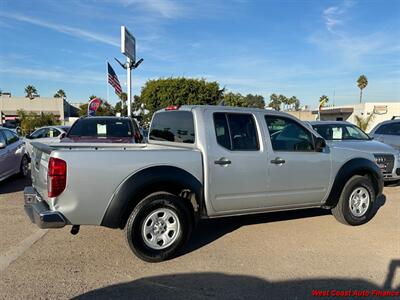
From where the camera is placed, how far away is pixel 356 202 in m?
5.92

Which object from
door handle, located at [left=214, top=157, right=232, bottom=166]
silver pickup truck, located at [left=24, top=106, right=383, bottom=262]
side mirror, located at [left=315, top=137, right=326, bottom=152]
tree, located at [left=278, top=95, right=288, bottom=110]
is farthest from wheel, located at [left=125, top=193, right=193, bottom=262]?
tree, located at [left=278, top=95, right=288, bottom=110]

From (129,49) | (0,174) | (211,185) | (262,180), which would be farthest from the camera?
(129,49)

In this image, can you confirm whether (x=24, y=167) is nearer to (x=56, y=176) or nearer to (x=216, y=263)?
(x=56, y=176)

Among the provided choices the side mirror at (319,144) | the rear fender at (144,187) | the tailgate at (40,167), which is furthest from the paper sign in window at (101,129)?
the side mirror at (319,144)

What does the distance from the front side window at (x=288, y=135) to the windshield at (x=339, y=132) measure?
4.46m

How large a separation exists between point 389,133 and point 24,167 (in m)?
10.6

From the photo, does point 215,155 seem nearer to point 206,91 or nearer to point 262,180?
point 262,180

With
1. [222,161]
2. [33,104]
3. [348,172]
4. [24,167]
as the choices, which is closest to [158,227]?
[222,161]

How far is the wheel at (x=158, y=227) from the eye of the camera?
4.27m

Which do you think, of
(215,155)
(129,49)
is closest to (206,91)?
(129,49)

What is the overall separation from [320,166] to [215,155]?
5.80 ft

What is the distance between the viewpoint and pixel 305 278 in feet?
13.1

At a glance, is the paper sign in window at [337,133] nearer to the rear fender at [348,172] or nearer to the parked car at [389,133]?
the parked car at [389,133]

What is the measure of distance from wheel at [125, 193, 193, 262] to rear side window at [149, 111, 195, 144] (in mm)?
954
